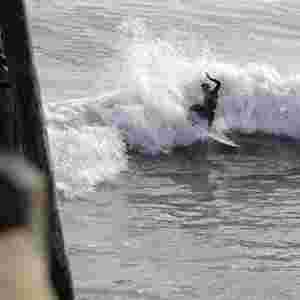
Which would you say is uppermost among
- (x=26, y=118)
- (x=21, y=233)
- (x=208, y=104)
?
(x=21, y=233)

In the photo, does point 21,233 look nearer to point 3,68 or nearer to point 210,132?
point 3,68

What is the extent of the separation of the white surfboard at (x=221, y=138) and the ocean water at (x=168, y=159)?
15 centimetres

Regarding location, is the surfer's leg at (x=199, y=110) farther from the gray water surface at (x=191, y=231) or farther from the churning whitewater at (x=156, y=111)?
the gray water surface at (x=191, y=231)

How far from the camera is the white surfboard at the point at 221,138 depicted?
1221cm

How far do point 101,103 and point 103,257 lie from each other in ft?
18.1

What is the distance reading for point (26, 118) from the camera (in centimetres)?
226

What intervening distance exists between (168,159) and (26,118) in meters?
9.24

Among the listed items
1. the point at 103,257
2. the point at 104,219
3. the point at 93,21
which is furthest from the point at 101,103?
the point at 93,21

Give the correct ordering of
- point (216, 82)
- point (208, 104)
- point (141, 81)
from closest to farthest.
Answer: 1. point (208, 104)
2. point (216, 82)
3. point (141, 81)

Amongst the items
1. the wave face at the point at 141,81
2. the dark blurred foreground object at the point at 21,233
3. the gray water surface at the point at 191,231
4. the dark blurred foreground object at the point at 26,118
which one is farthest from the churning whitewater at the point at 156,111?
the dark blurred foreground object at the point at 21,233

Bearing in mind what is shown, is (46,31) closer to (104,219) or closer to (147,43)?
(147,43)

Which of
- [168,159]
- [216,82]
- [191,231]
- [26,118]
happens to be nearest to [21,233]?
[26,118]

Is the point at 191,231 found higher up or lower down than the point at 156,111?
higher up

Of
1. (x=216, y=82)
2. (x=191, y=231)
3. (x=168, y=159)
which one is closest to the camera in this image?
(x=191, y=231)
